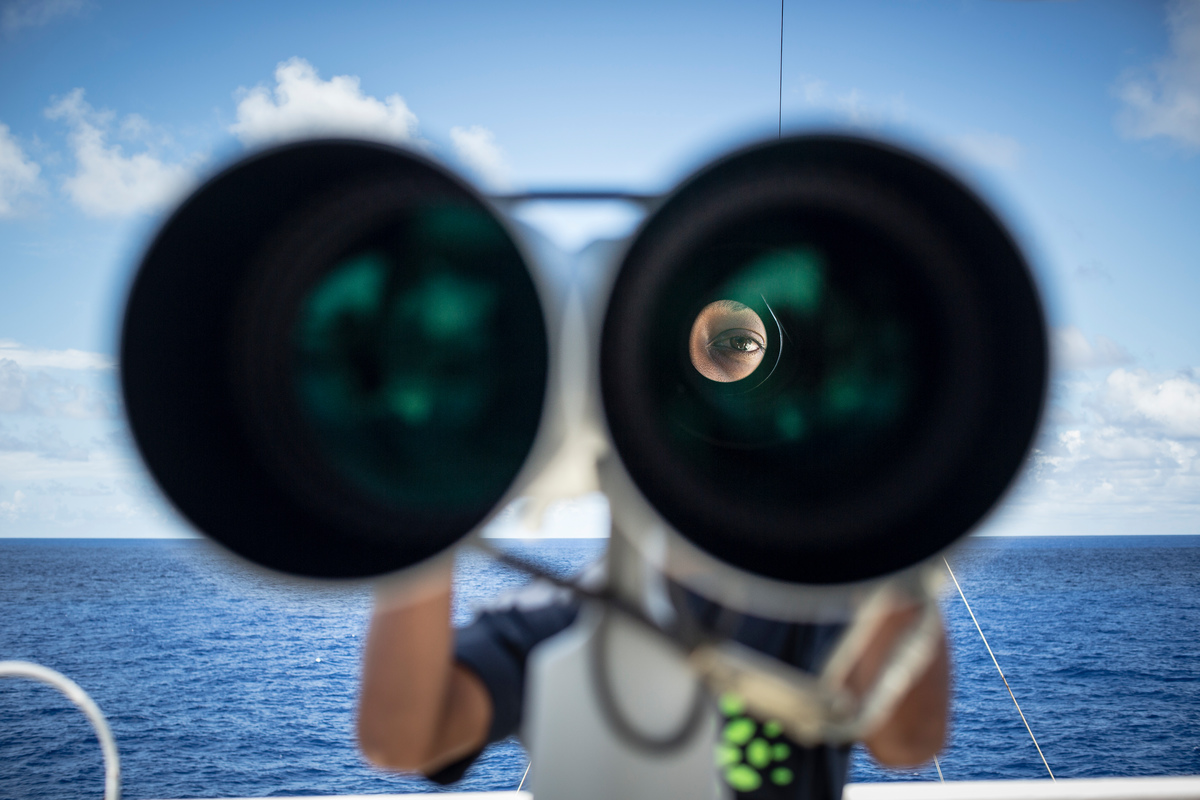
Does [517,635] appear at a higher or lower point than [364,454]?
lower

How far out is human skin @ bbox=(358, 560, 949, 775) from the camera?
0.55m

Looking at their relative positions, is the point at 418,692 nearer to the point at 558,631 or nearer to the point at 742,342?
the point at 558,631

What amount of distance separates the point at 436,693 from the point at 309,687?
34653 mm


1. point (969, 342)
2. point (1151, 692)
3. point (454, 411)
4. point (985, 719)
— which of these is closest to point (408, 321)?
point (454, 411)

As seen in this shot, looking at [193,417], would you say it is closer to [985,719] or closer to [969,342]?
[969,342]

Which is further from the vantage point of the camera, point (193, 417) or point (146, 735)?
point (146, 735)

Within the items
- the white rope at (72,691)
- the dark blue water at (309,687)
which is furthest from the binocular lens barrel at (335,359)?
the dark blue water at (309,687)

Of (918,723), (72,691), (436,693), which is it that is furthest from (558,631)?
(72,691)

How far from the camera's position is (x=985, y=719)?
2645 centimetres

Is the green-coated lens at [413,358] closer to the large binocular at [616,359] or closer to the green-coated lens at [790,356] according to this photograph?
the large binocular at [616,359]

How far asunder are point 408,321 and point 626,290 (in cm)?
18

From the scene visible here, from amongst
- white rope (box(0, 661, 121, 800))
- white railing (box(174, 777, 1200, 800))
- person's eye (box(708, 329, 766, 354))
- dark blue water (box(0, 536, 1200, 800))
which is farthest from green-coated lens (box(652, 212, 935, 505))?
dark blue water (box(0, 536, 1200, 800))

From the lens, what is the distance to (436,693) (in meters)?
0.63

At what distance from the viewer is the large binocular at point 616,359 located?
1.32ft
